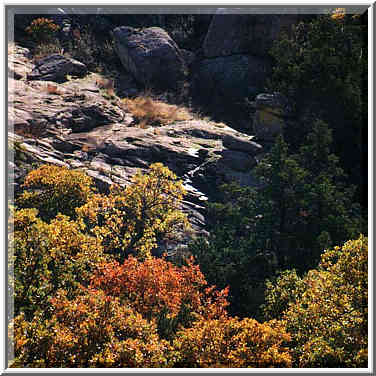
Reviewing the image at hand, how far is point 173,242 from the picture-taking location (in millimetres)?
15875

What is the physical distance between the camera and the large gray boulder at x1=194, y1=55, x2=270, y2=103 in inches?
1109

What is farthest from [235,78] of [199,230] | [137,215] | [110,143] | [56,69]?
[137,215]

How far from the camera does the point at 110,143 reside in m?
19.9

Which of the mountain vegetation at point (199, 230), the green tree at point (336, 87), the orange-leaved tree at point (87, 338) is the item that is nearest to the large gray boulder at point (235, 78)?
the mountain vegetation at point (199, 230)

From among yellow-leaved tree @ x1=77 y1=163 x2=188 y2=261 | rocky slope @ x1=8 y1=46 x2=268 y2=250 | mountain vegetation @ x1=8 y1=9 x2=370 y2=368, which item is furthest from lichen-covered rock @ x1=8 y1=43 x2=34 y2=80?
yellow-leaved tree @ x1=77 y1=163 x2=188 y2=261

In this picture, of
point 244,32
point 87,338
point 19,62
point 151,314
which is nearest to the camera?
point 87,338

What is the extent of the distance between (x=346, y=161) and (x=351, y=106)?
254cm

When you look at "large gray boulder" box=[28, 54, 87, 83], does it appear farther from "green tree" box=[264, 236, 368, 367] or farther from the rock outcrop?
"green tree" box=[264, 236, 368, 367]

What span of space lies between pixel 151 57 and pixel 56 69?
6417 millimetres

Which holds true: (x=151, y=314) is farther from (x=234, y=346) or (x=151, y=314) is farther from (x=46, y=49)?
(x=46, y=49)

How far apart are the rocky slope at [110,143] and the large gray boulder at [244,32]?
7.61 m

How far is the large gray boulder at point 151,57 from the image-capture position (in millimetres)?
29250

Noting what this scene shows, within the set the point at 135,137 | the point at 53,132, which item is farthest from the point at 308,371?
the point at 53,132

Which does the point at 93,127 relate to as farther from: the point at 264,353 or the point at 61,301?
the point at 264,353
